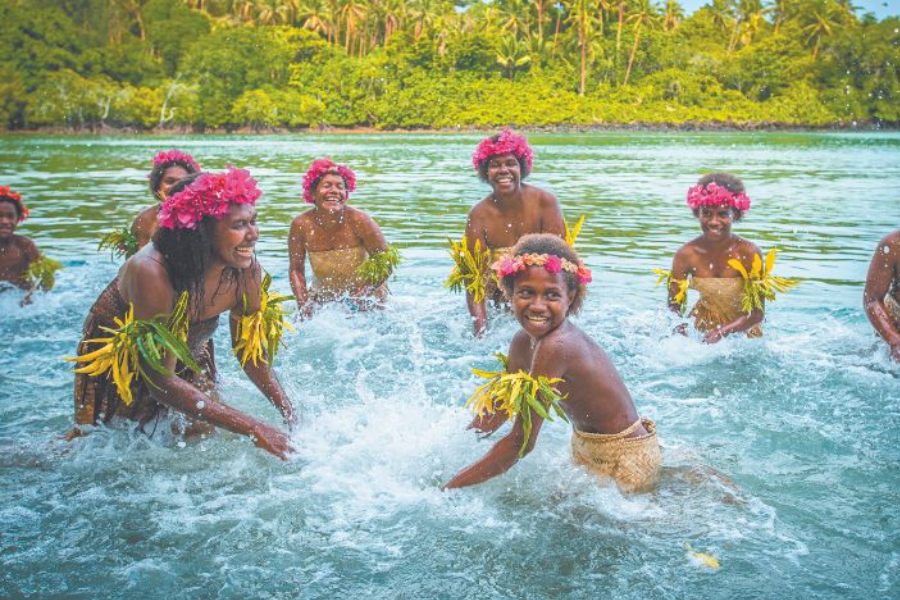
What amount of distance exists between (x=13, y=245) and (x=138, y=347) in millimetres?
4910

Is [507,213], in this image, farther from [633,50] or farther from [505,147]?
[633,50]

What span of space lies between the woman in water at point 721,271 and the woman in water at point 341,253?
2714 millimetres

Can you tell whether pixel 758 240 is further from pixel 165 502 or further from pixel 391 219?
pixel 165 502

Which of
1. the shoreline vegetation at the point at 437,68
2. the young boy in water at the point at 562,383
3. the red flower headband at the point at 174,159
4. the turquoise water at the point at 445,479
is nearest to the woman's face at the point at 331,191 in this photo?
the turquoise water at the point at 445,479

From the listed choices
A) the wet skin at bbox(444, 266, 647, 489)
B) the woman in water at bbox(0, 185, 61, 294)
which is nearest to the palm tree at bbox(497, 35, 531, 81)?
the woman in water at bbox(0, 185, 61, 294)

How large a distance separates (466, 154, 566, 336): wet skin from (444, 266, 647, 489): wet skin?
3.23 meters

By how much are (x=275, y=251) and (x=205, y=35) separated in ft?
268

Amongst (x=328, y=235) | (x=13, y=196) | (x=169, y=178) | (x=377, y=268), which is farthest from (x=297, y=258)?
(x=13, y=196)

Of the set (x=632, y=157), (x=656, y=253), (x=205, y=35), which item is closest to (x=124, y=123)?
(x=205, y=35)

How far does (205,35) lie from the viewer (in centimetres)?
8550

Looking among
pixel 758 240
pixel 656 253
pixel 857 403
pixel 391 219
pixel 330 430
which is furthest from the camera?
pixel 391 219

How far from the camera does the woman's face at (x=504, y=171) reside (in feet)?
22.7

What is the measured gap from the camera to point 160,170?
21.6 feet

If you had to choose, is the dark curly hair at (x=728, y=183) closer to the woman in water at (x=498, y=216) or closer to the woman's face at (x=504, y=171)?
the woman in water at (x=498, y=216)
